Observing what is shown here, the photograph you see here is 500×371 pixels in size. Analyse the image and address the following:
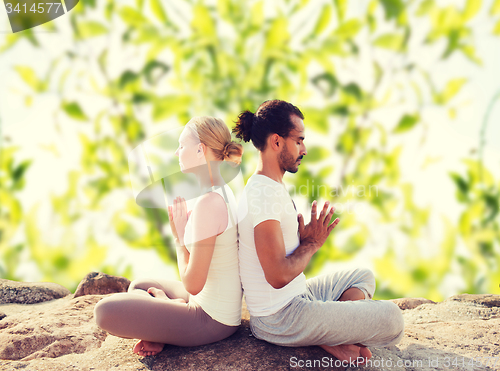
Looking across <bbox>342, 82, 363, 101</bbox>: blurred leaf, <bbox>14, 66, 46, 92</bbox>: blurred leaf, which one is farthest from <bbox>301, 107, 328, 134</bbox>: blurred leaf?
<bbox>14, 66, 46, 92</bbox>: blurred leaf

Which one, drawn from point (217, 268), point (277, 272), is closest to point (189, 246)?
point (217, 268)

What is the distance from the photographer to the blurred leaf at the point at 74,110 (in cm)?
292

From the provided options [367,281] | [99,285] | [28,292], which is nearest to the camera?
[367,281]

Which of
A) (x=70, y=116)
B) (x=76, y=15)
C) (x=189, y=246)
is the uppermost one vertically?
(x=76, y=15)

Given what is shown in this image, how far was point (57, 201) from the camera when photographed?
9.76ft

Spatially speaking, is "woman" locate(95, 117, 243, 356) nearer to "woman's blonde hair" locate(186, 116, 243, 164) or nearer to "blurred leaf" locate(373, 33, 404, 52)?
"woman's blonde hair" locate(186, 116, 243, 164)

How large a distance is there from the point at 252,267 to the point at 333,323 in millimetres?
375

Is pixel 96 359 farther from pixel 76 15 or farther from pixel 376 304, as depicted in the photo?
pixel 76 15

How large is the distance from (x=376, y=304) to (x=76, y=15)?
2.86 metres

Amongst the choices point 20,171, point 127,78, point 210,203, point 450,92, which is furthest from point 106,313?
point 450,92

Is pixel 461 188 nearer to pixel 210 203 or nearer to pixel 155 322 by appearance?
pixel 210 203

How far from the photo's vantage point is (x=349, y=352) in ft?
5.17

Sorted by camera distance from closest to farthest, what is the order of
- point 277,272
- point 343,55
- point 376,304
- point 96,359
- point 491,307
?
point 277,272 → point 376,304 → point 96,359 → point 491,307 → point 343,55

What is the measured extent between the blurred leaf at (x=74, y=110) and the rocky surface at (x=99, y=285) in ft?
3.81
